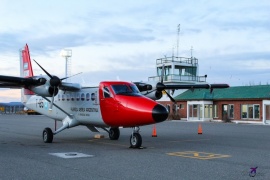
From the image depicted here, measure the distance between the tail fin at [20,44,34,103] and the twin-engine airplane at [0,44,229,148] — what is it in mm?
287

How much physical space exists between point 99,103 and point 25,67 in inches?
302

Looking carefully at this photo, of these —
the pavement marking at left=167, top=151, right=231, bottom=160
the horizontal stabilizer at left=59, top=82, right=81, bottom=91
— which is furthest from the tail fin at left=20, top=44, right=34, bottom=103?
the pavement marking at left=167, top=151, right=231, bottom=160

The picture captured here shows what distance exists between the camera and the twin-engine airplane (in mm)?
14312

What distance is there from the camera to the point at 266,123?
41688 millimetres

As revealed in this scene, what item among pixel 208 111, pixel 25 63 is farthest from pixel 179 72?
pixel 25 63

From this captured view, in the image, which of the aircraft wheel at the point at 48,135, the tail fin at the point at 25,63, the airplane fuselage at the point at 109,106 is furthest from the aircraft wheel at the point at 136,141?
the tail fin at the point at 25,63

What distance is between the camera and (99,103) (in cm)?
1653

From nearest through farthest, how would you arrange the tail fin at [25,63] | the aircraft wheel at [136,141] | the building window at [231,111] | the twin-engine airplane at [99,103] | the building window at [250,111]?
1. the twin-engine airplane at [99,103]
2. the aircraft wheel at [136,141]
3. the tail fin at [25,63]
4. the building window at [250,111]
5. the building window at [231,111]

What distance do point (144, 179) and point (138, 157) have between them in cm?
379

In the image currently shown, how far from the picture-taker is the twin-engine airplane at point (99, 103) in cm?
1431

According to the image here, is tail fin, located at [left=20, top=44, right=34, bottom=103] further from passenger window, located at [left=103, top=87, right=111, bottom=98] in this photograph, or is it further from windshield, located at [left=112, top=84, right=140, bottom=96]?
windshield, located at [left=112, top=84, right=140, bottom=96]

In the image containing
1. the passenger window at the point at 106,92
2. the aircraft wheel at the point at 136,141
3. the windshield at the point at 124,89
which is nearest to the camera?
the aircraft wheel at the point at 136,141

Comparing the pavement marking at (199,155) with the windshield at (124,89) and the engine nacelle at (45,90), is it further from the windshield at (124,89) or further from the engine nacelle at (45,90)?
the engine nacelle at (45,90)

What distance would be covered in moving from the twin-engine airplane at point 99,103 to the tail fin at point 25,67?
29cm
